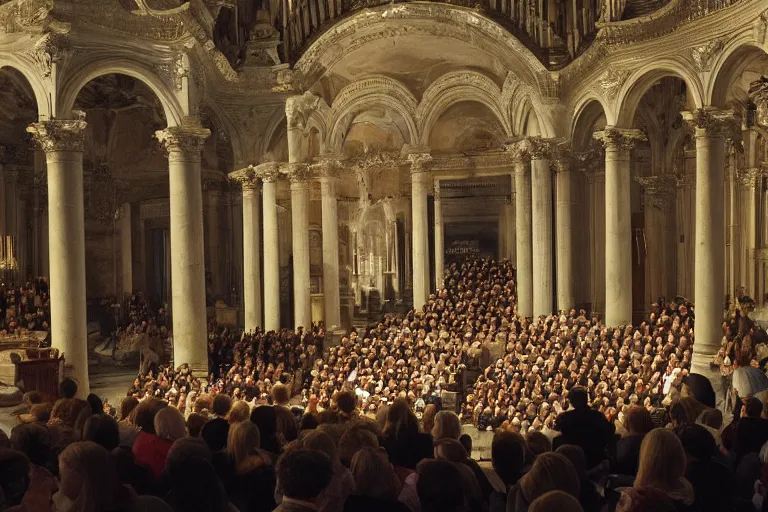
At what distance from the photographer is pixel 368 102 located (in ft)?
100

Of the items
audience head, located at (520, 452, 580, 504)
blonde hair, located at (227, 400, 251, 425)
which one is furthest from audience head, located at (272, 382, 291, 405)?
audience head, located at (520, 452, 580, 504)

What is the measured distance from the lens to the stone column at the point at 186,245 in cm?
2177

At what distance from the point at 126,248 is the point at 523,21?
630 inches

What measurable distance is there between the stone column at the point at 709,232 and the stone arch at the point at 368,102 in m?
12.5

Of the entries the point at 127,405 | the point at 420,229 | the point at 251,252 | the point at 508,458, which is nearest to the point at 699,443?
the point at 508,458

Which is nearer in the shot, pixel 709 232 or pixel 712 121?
pixel 712 121

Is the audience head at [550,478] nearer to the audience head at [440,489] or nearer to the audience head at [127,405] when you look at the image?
the audience head at [440,489]

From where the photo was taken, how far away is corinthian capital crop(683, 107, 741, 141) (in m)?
19.3

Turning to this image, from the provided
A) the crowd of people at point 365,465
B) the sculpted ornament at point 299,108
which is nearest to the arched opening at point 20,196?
the sculpted ornament at point 299,108

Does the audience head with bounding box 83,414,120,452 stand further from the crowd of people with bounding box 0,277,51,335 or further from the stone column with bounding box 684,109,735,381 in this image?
the crowd of people with bounding box 0,277,51,335

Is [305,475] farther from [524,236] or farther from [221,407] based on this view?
[524,236]

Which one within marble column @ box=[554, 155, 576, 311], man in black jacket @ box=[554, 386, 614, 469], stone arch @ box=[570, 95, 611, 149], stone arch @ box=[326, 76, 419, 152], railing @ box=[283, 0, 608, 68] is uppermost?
railing @ box=[283, 0, 608, 68]

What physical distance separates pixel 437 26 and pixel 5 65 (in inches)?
467

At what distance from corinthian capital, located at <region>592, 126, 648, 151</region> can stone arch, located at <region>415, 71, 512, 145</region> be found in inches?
240
